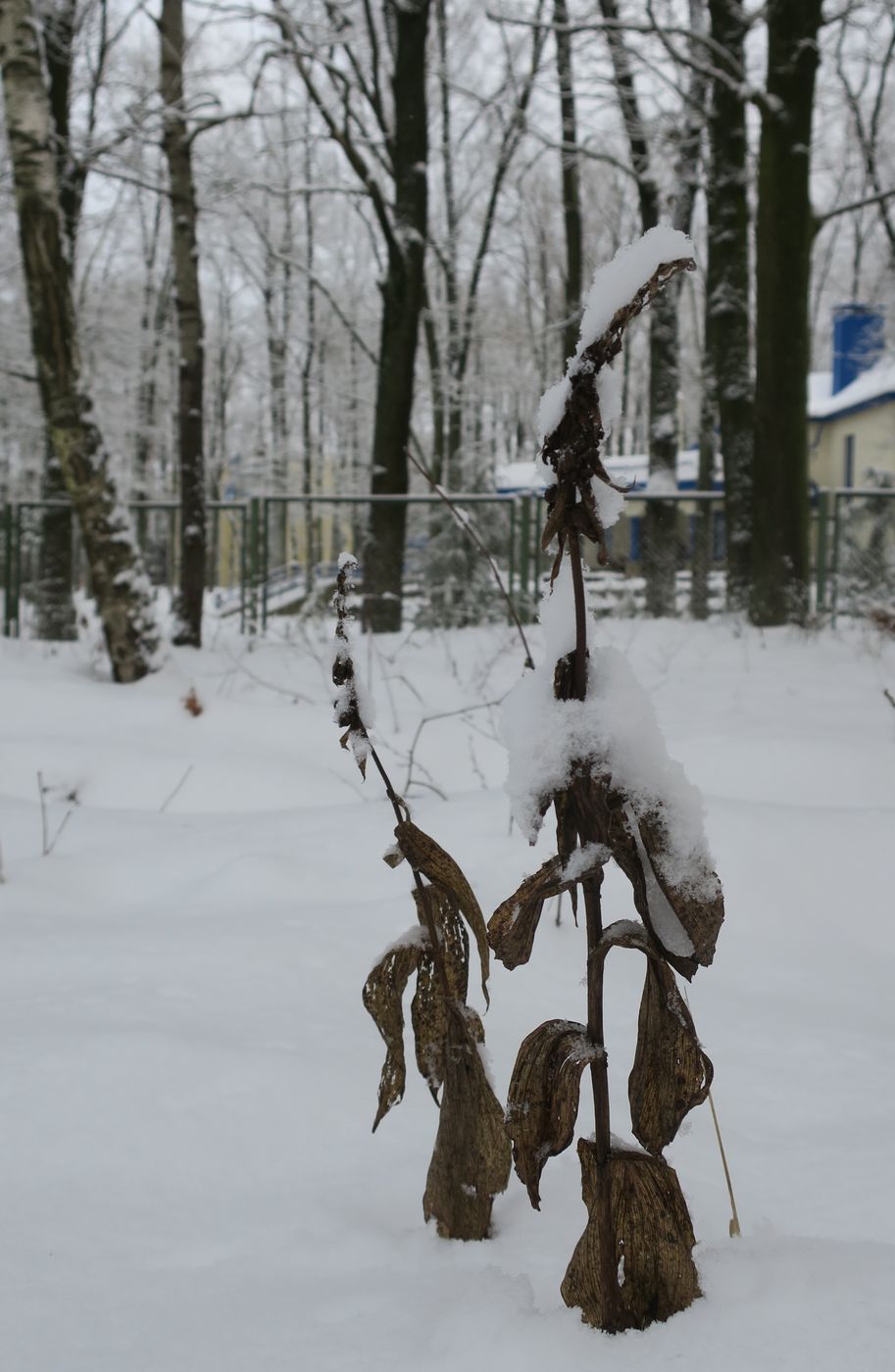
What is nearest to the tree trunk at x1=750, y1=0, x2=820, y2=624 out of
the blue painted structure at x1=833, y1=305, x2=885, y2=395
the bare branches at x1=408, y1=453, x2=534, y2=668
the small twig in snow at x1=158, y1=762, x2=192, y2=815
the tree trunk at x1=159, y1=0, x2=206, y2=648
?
the tree trunk at x1=159, y1=0, x2=206, y2=648

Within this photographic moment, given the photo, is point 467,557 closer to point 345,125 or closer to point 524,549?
point 524,549

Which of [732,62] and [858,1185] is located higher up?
[732,62]

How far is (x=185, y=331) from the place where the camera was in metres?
7.98

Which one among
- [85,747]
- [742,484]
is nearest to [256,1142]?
[85,747]

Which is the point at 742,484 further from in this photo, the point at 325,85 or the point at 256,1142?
the point at 325,85

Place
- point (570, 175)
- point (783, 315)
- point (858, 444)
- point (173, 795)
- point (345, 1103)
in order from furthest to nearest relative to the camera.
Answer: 1. point (858, 444)
2. point (570, 175)
3. point (783, 315)
4. point (173, 795)
5. point (345, 1103)

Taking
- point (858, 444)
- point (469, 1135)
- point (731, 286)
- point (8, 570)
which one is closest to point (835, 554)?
point (731, 286)

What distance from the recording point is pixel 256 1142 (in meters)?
1.21

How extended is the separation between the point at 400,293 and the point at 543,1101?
9.86 meters

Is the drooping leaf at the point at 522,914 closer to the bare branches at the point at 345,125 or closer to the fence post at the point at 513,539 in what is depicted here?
the fence post at the point at 513,539

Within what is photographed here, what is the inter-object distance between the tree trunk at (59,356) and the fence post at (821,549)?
612cm

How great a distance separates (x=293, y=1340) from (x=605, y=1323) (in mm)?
253

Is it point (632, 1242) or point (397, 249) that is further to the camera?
point (397, 249)

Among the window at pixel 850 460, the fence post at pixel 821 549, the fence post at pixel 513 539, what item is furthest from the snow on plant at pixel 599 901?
the window at pixel 850 460
